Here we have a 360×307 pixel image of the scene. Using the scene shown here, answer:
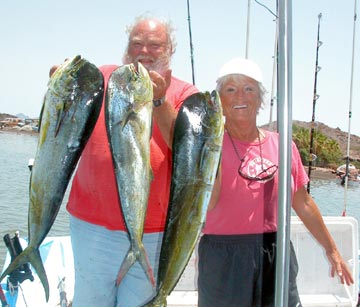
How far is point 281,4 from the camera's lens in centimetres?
180

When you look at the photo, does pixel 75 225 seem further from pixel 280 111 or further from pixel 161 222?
pixel 280 111

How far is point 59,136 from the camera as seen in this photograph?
181cm

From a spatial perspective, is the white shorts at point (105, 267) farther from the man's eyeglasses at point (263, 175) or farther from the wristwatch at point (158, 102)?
the wristwatch at point (158, 102)

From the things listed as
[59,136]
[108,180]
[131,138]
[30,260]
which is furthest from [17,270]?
[131,138]

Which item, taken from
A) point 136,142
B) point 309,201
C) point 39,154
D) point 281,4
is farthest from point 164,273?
point 309,201

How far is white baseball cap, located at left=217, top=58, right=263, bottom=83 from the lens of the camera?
8.39 ft

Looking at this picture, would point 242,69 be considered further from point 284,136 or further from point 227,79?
point 284,136

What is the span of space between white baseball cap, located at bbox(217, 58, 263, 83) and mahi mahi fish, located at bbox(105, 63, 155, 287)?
35.4 inches

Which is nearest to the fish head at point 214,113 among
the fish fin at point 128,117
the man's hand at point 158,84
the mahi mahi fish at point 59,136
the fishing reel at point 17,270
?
the man's hand at point 158,84

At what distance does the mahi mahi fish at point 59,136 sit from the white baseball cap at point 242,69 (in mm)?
960

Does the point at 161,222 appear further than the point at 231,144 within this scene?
No

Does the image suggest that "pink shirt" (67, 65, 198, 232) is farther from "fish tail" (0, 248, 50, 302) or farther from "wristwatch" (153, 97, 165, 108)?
"fish tail" (0, 248, 50, 302)

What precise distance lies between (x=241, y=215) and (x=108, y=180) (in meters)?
0.79

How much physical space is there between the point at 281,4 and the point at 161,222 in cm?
127
